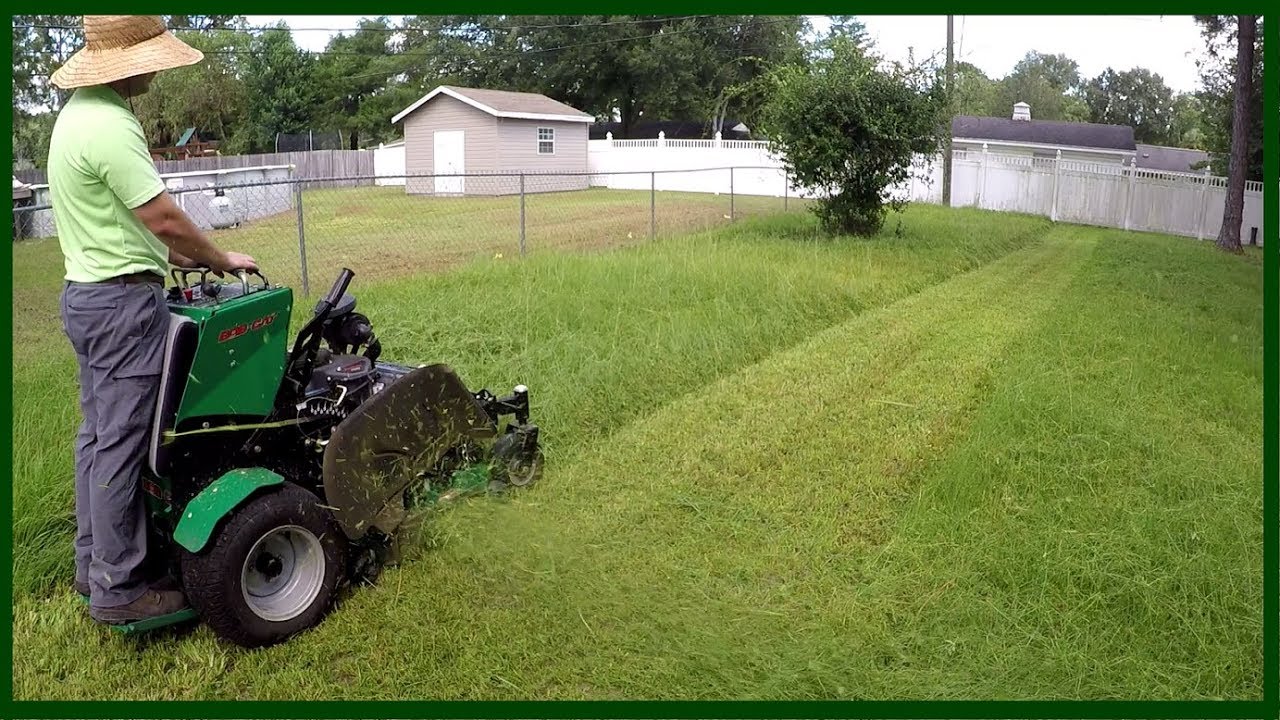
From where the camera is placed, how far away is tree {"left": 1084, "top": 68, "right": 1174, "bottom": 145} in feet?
13.1

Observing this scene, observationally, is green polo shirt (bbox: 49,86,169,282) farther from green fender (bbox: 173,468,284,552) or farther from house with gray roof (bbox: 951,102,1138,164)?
house with gray roof (bbox: 951,102,1138,164)

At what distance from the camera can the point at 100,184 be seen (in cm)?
292

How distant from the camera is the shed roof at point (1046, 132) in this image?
8726mm

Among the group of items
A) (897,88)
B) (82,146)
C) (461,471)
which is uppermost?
(897,88)

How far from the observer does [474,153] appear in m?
29.1

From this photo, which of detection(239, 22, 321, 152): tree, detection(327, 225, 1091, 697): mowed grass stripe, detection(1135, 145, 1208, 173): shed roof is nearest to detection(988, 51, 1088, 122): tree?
detection(1135, 145, 1208, 173): shed roof

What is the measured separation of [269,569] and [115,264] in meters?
1.12

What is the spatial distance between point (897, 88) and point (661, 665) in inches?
414

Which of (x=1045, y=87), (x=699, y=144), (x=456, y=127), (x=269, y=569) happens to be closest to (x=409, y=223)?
(x=1045, y=87)

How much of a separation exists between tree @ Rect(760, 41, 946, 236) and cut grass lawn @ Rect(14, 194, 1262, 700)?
6.62 metres

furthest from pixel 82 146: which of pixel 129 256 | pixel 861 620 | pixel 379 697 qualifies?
pixel 861 620

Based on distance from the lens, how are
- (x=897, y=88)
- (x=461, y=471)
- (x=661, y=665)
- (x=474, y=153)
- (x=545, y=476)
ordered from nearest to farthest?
(x=661, y=665)
(x=461, y=471)
(x=545, y=476)
(x=897, y=88)
(x=474, y=153)

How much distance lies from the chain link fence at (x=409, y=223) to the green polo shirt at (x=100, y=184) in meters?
3.48

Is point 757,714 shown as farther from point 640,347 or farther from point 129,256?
point 640,347
